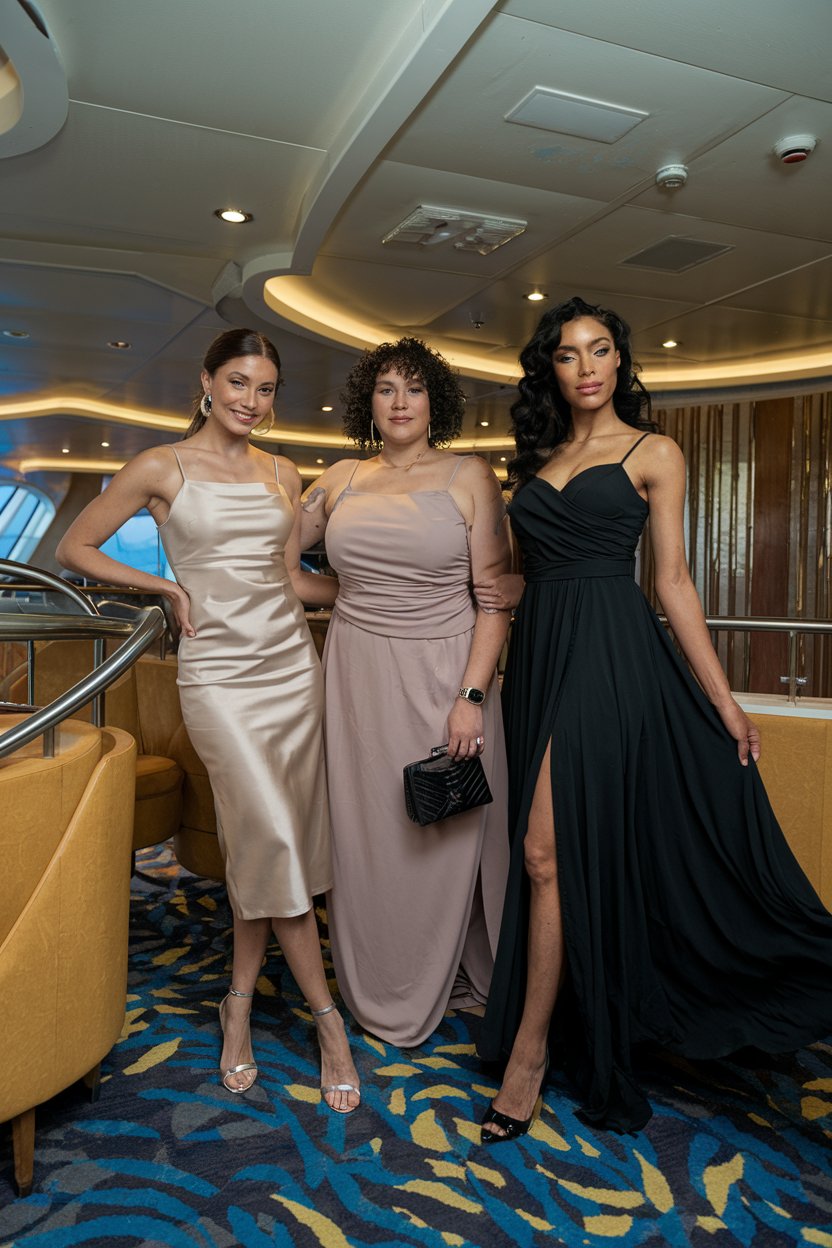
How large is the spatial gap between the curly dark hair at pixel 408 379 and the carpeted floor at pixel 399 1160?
1765 millimetres

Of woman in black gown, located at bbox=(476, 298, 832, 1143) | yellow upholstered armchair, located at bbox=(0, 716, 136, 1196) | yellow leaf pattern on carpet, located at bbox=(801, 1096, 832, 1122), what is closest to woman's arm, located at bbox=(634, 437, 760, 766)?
woman in black gown, located at bbox=(476, 298, 832, 1143)

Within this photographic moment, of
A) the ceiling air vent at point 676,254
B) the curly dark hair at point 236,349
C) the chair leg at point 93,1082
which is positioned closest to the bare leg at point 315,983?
the chair leg at point 93,1082

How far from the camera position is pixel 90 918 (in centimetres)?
189

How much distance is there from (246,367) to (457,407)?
2.25ft

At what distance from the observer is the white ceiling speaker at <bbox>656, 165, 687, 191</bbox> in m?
4.36

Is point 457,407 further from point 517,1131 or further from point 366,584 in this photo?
point 517,1131

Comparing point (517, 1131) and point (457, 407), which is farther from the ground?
point (457, 407)

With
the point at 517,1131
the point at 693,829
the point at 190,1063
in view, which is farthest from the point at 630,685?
the point at 190,1063

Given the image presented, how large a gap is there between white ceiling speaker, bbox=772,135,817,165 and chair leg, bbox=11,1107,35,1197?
180 inches

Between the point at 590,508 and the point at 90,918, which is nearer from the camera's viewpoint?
the point at 90,918

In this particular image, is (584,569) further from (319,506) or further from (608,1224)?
(608,1224)

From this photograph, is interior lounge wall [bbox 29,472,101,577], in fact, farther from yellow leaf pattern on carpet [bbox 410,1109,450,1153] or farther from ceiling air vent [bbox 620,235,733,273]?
yellow leaf pattern on carpet [bbox 410,1109,450,1153]

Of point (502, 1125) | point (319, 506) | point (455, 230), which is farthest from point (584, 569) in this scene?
point (455, 230)

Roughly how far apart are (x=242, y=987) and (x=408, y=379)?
66.9 inches
